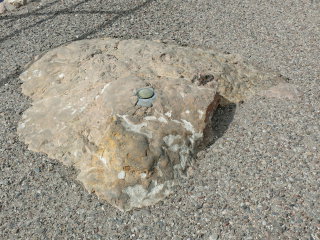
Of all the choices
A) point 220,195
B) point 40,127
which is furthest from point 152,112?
point 40,127

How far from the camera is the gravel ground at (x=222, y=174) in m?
2.81

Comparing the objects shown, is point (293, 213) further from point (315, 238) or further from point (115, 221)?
point (115, 221)

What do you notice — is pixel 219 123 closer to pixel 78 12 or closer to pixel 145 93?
pixel 145 93

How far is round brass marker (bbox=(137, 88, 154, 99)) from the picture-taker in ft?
10.5

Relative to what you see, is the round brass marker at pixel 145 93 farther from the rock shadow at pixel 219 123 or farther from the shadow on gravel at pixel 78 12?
the shadow on gravel at pixel 78 12

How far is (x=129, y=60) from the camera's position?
12.8 feet

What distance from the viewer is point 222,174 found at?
10.4 ft

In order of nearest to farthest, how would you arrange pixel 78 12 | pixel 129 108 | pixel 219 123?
pixel 129 108
pixel 219 123
pixel 78 12

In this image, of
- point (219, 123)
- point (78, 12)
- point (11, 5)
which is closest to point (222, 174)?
point (219, 123)

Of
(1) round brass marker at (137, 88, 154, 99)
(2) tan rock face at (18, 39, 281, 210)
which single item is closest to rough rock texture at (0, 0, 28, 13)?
(2) tan rock face at (18, 39, 281, 210)

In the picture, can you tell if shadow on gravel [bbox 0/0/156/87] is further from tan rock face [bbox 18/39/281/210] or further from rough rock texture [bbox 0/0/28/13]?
tan rock face [bbox 18/39/281/210]

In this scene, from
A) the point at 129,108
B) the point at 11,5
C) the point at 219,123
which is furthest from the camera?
the point at 11,5

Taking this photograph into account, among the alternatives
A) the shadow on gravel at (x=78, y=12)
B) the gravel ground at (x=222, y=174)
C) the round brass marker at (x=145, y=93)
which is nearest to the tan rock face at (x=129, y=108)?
the round brass marker at (x=145, y=93)

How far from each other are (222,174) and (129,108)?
870 millimetres
